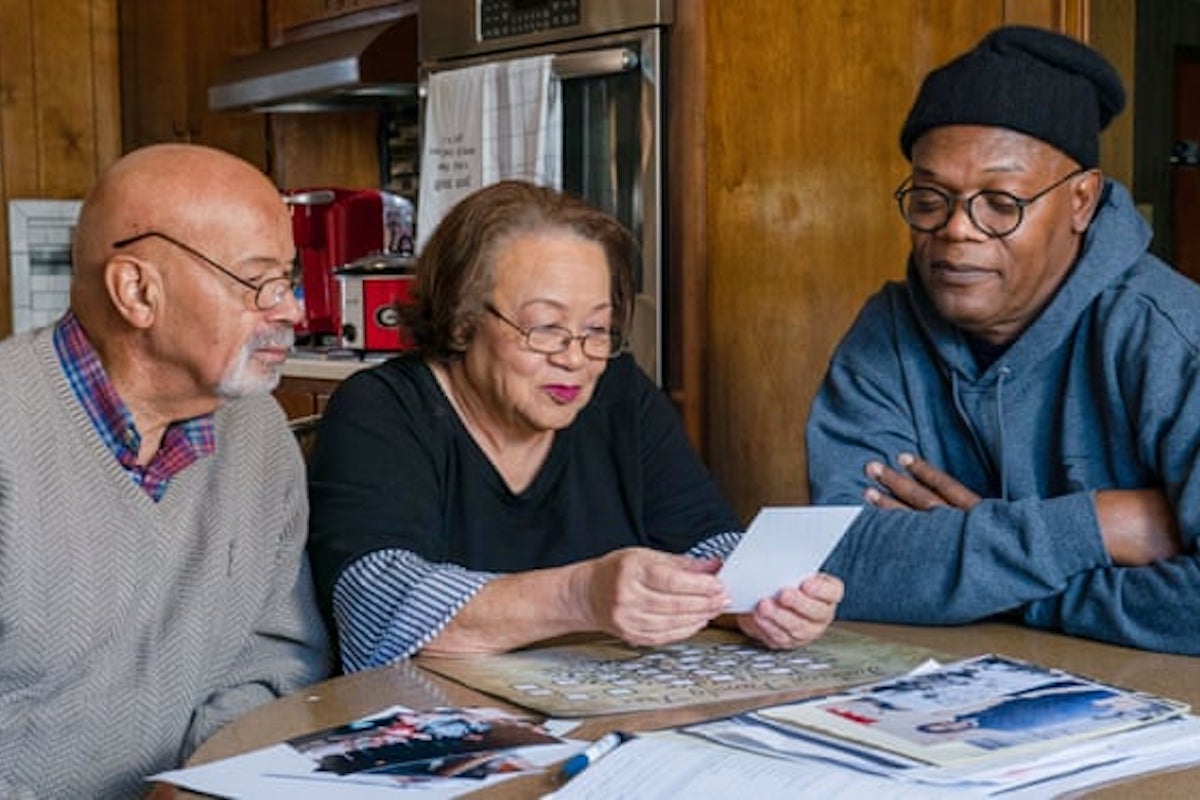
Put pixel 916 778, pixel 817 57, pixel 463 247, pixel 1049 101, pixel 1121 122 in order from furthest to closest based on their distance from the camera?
pixel 1121 122 < pixel 817 57 < pixel 463 247 < pixel 1049 101 < pixel 916 778

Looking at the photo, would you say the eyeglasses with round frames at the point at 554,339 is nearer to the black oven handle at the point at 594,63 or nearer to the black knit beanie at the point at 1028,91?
the black knit beanie at the point at 1028,91

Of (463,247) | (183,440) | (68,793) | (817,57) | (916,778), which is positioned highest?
(817,57)

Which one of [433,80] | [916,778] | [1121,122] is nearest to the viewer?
[916,778]

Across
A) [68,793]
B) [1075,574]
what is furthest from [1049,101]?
[68,793]

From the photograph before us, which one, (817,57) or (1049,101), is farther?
(817,57)

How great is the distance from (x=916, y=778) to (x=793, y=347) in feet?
6.33

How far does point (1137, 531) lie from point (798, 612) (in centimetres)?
36

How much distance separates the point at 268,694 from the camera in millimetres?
1664

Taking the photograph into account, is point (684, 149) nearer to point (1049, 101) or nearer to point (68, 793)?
point (1049, 101)

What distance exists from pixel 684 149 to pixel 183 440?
1.63 meters

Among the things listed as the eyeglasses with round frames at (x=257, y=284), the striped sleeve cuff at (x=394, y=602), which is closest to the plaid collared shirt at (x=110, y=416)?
the eyeglasses with round frames at (x=257, y=284)

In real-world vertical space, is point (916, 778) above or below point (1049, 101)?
below

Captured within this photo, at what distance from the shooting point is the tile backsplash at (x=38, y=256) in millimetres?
5027

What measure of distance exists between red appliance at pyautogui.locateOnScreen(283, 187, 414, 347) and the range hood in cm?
27
